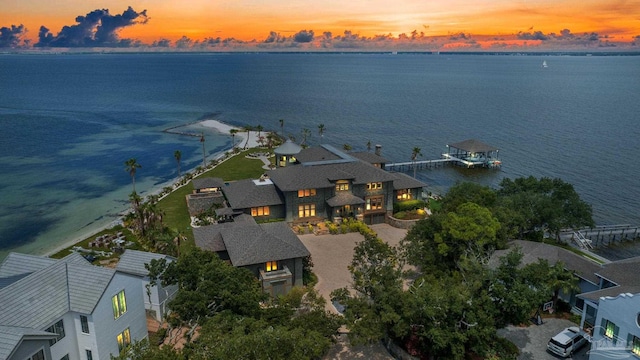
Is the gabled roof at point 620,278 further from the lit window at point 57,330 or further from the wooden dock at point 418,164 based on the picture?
the wooden dock at point 418,164

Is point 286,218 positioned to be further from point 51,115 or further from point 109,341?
point 51,115

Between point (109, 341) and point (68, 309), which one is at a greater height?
Result: point (68, 309)

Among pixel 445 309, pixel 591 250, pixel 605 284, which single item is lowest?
pixel 591 250

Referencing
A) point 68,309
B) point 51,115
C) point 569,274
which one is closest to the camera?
point 68,309

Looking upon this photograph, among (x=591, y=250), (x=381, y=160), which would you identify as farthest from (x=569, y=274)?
(x=381, y=160)

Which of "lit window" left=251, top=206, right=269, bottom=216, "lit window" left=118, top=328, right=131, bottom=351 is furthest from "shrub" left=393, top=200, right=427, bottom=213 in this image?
"lit window" left=118, top=328, right=131, bottom=351

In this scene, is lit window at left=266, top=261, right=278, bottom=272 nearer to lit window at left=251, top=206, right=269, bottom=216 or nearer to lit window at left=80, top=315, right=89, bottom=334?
lit window at left=80, top=315, right=89, bottom=334

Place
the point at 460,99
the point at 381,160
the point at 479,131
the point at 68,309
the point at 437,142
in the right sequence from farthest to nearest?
the point at 460,99
the point at 479,131
the point at 437,142
the point at 381,160
the point at 68,309
